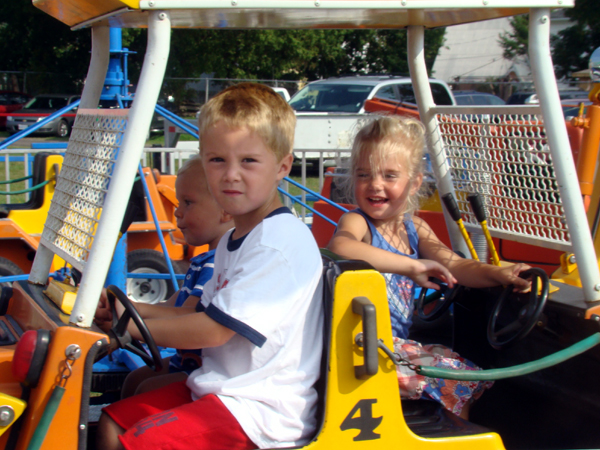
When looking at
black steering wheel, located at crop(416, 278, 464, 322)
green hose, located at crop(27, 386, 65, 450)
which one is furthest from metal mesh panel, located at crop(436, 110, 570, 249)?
green hose, located at crop(27, 386, 65, 450)

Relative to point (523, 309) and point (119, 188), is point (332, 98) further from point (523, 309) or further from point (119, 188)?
point (119, 188)

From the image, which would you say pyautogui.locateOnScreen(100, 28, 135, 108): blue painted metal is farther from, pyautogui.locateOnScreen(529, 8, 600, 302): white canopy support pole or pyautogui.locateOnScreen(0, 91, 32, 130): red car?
pyautogui.locateOnScreen(0, 91, 32, 130): red car

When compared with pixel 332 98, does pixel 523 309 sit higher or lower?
lower

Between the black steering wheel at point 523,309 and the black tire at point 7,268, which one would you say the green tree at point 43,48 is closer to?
the black tire at point 7,268

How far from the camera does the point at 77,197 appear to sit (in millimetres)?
1744

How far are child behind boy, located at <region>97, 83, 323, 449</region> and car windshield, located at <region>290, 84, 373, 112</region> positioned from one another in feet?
33.5

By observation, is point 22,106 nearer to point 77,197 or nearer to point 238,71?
point 238,71

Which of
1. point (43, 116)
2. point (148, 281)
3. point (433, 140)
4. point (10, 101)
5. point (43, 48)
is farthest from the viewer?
point (43, 48)

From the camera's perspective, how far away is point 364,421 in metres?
1.58

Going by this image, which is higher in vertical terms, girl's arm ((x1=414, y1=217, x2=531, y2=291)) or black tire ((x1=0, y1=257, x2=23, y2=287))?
girl's arm ((x1=414, y1=217, x2=531, y2=291))

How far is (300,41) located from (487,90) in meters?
7.99

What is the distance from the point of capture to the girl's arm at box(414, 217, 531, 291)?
80.7 inches

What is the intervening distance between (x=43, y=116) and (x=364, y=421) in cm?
1927

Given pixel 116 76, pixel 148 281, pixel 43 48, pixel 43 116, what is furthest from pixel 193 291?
pixel 43 48
